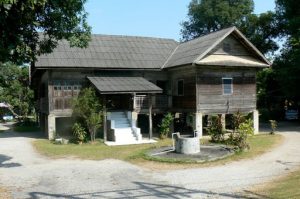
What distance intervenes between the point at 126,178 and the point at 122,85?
12508mm

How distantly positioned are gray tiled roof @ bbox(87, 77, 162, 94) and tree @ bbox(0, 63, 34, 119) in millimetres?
20515

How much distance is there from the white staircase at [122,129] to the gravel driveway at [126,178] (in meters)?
6.72

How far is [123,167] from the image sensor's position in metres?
16.8

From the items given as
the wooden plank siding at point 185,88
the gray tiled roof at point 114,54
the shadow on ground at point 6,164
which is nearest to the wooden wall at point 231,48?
the wooden plank siding at point 185,88

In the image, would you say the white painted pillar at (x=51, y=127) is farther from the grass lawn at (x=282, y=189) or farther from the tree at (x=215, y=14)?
the tree at (x=215, y=14)

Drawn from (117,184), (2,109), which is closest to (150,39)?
(117,184)

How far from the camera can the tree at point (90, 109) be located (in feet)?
81.2

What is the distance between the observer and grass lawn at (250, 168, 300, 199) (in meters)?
11.1

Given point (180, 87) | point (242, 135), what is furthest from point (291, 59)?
point (242, 135)

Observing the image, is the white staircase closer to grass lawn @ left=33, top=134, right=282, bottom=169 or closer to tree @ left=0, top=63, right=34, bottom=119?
grass lawn @ left=33, top=134, right=282, bottom=169

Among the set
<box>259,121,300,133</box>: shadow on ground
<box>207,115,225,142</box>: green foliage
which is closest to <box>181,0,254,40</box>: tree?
<box>259,121,300,133</box>: shadow on ground

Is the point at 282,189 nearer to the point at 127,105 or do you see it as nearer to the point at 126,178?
the point at 126,178

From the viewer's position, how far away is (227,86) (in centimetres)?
2775

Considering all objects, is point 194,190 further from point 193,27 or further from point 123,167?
point 193,27
